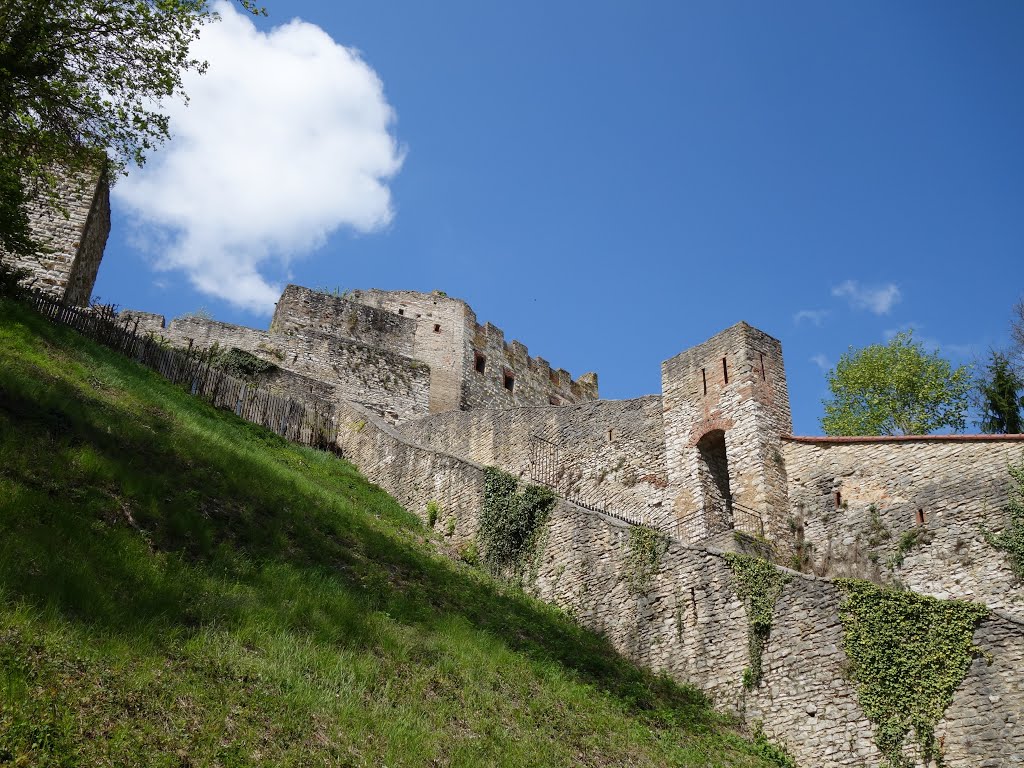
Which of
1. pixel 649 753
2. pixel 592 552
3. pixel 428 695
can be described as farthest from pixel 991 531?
pixel 428 695

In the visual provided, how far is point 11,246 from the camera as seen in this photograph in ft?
60.5

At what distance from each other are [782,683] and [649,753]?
2727mm

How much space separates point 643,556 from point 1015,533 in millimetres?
5604

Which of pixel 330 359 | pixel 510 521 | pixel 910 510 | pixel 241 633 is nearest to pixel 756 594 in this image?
pixel 910 510

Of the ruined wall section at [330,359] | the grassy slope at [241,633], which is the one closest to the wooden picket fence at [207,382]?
the grassy slope at [241,633]

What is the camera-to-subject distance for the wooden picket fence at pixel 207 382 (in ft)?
65.7

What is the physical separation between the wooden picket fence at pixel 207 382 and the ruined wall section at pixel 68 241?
0.89 metres

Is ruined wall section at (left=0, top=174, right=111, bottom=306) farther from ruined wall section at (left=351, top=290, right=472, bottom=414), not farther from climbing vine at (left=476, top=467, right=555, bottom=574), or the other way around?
climbing vine at (left=476, top=467, right=555, bottom=574)

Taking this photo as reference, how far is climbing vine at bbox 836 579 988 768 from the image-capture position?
10.8 m

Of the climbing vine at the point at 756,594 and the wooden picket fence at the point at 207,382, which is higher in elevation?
the wooden picket fence at the point at 207,382

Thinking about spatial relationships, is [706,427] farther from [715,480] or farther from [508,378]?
[508,378]

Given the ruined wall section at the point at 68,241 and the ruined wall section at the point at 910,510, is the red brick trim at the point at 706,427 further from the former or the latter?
the ruined wall section at the point at 68,241

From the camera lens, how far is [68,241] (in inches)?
891

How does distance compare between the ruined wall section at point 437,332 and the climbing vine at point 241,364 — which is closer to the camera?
the climbing vine at point 241,364
